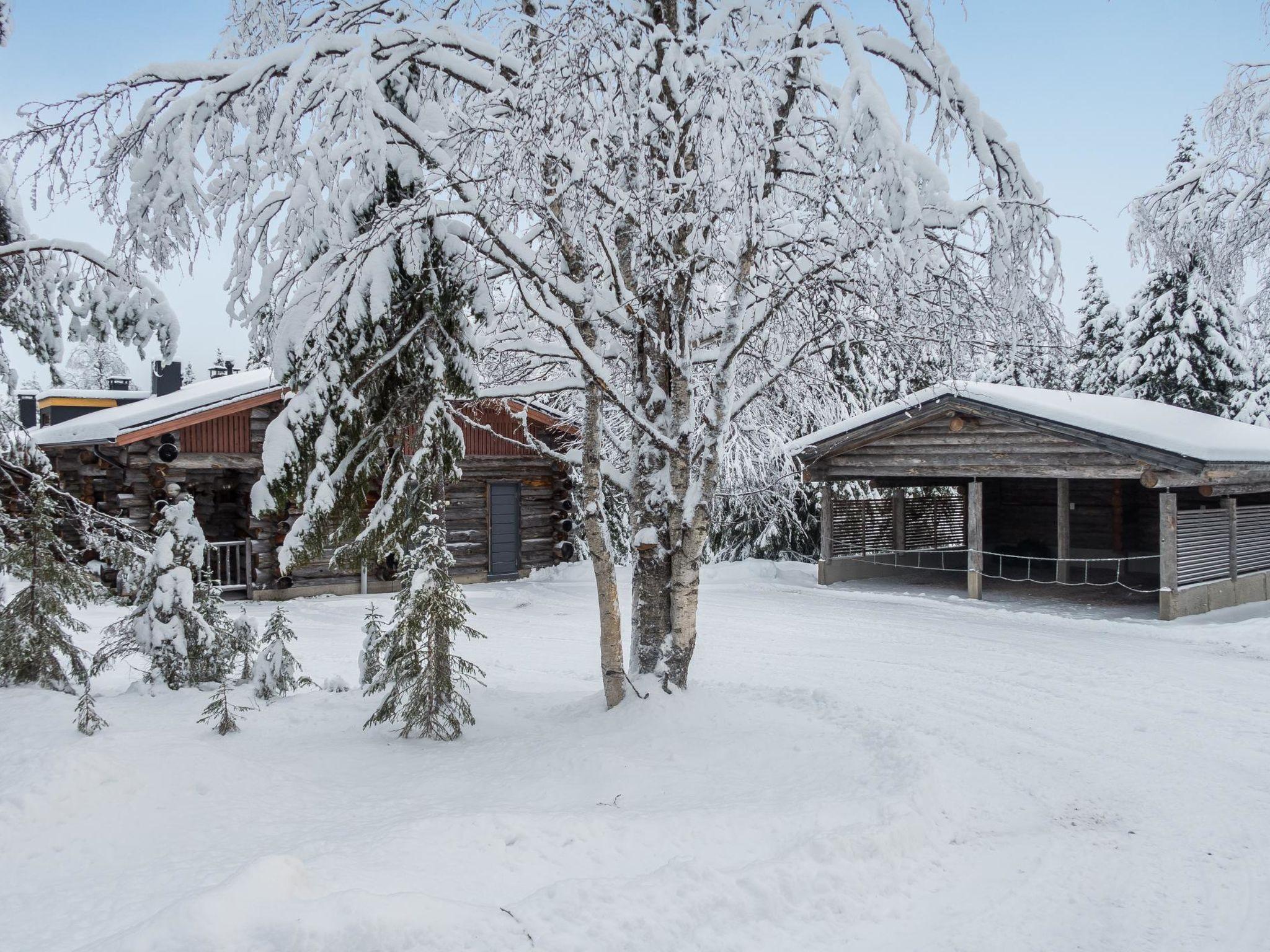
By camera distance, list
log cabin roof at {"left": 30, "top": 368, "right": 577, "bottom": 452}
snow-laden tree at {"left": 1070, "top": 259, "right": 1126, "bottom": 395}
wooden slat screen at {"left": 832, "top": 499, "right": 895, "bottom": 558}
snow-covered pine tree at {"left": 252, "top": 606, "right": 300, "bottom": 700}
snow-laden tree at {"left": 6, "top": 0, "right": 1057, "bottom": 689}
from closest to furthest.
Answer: snow-laden tree at {"left": 6, "top": 0, "right": 1057, "bottom": 689}, snow-covered pine tree at {"left": 252, "top": 606, "right": 300, "bottom": 700}, log cabin roof at {"left": 30, "top": 368, "right": 577, "bottom": 452}, wooden slat screen at {"left": 832, "top": 499, "right": 895, "bottom": 558}, snow-laden tree at {"left": 1070, "top": 259, "right": 1126, "bottom": 395}

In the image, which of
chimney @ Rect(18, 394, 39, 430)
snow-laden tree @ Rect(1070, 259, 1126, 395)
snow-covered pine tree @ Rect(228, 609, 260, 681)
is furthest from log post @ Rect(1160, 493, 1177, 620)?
chimney @ Rect(18, 394, 39, 430)

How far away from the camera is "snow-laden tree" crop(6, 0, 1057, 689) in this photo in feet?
19.8

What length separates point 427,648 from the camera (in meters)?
7.04

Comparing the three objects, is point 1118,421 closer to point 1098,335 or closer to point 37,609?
point 37,609

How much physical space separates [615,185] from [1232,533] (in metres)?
13.7

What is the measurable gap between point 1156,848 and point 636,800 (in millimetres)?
3176

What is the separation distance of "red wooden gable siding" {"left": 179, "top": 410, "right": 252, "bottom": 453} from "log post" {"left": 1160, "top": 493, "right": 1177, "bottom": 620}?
15.7m

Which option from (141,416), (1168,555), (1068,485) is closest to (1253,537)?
(1068,485)

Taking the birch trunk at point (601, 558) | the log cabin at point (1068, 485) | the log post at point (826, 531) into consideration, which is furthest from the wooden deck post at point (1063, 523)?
the birch trunk at point (601, 558)

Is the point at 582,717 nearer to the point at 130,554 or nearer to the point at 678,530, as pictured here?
the point at 678,530

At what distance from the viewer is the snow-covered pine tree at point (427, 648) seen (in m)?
7.01

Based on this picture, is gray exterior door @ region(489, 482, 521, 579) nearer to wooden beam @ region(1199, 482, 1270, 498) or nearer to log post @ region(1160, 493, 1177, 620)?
log post @ region(1160, 493, 1177, 620)

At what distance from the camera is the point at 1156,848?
A: 212 inches

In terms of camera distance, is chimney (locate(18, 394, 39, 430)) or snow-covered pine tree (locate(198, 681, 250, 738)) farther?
chimney (locate(18, 394, 39, 430))
